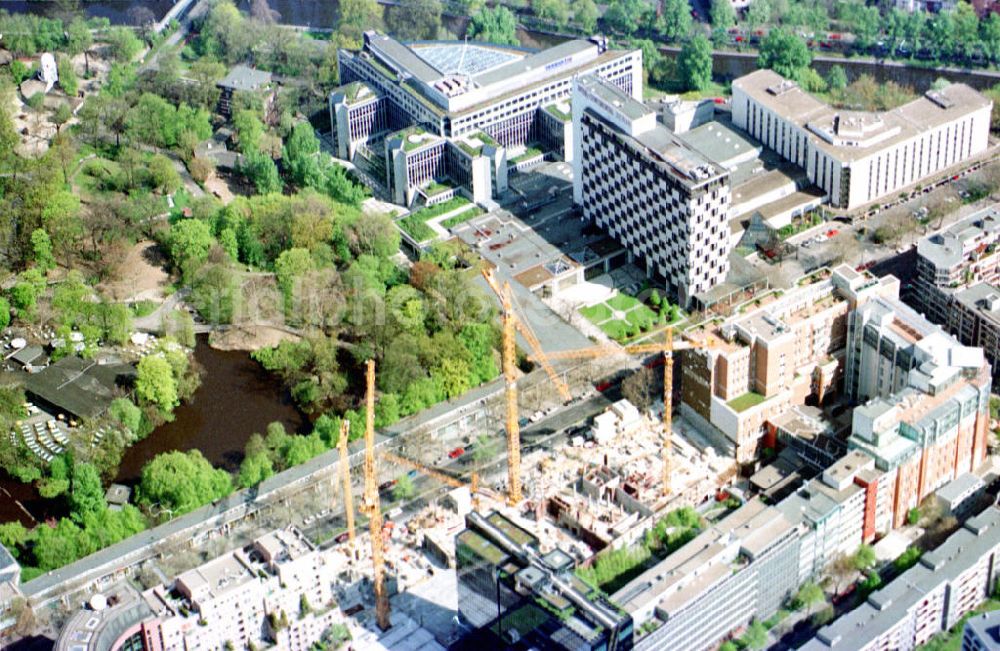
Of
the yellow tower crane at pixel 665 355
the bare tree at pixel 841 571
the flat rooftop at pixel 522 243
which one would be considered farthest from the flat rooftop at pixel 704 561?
the flat rooftop at pixel 522 243

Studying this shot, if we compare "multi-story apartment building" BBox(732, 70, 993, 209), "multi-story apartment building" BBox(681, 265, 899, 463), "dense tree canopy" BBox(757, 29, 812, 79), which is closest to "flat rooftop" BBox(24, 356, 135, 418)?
"multi-story apartment building" BBox(681, 265, 899, 463)

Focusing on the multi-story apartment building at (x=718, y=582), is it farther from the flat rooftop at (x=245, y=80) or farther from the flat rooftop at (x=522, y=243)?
the flat rooftop at (x=245, y=80)

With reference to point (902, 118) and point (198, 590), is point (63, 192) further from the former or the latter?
point (902, 118)

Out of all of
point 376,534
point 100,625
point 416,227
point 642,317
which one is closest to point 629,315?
point 642,317

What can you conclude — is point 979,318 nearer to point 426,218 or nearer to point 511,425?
point 511,425

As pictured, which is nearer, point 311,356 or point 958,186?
point 311,356

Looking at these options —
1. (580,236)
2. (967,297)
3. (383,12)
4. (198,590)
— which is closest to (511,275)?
(580,236)
